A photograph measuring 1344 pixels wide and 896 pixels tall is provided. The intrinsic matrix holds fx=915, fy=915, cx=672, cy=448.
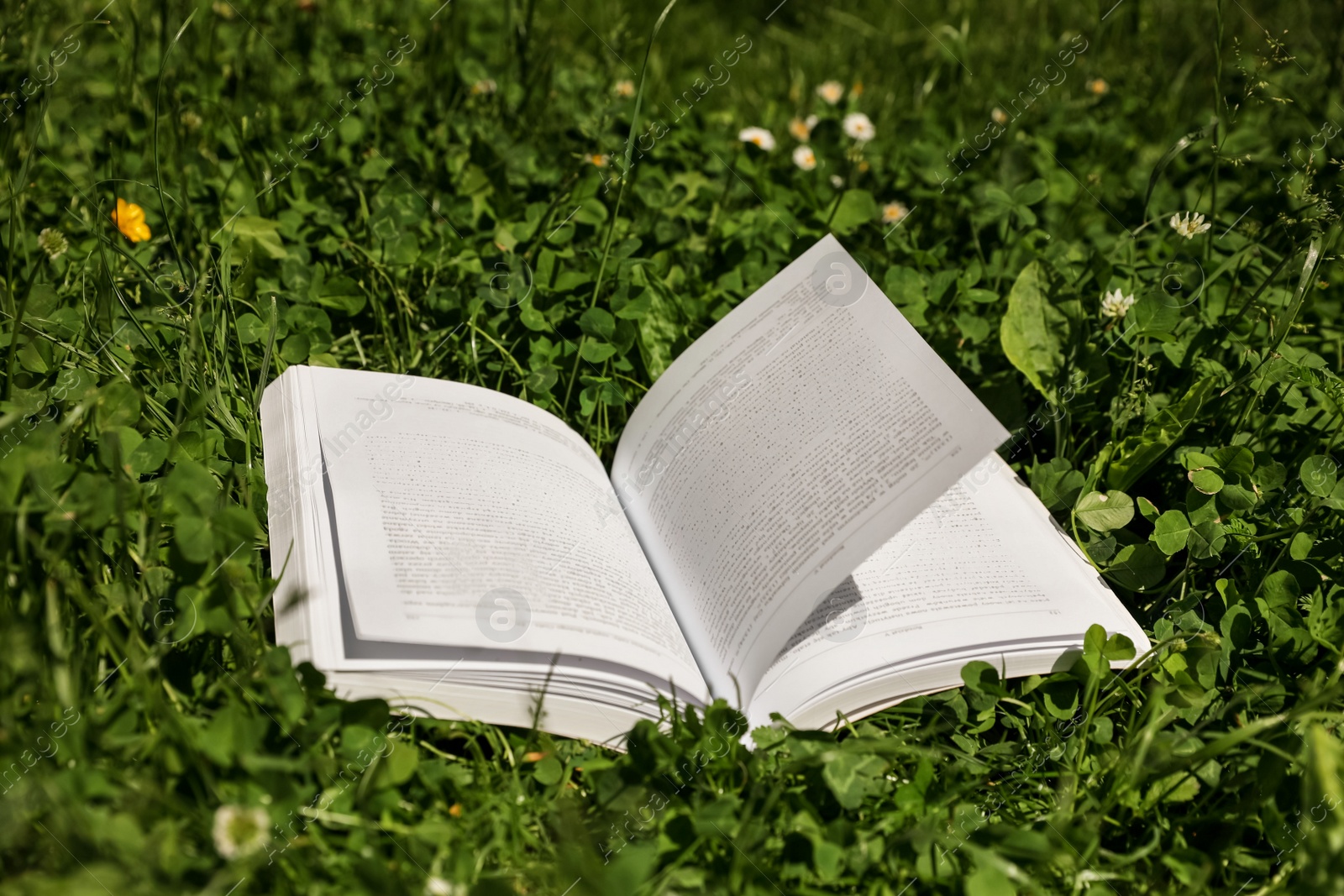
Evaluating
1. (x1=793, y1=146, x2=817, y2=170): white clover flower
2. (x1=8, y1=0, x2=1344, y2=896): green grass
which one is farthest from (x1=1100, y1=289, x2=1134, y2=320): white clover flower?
(x1=793, y1=146, x2=817, y2=170): white clover flower

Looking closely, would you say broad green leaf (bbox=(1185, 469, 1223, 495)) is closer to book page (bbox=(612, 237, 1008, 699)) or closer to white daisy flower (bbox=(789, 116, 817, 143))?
book page (bbox=(612, 237, 1008, 699))

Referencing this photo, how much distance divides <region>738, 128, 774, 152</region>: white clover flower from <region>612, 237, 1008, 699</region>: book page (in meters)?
1.01

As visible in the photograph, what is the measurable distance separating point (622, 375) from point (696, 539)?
0.56 m

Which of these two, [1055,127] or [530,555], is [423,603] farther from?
[1055,127]

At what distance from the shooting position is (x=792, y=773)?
3.94 ft

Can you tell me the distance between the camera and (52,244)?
178 centimetres

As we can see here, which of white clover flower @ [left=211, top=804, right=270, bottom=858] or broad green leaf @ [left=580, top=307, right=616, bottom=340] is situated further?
broad green leaf @ [left=580, top=307, right=616, bottom=340]

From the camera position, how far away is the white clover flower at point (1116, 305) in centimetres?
177

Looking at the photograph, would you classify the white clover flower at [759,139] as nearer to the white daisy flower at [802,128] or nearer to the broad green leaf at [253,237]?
the white daisy flower at [802,128]

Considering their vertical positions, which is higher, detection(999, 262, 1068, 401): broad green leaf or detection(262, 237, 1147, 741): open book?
detection(999, 262, 1068, 401): broad green leaf

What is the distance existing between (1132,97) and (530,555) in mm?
2699

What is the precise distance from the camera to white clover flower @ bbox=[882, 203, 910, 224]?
7.64ft

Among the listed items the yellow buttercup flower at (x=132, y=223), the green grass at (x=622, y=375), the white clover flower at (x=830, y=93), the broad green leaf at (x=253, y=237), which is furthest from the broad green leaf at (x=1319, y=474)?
the yellow buttercup flower at (x=132, y=223)

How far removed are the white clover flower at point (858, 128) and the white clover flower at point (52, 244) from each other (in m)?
1.92
